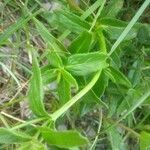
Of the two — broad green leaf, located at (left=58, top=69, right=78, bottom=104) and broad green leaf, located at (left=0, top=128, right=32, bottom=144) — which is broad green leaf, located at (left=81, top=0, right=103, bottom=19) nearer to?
broad green leaf, located at (left=58, top=69, right=78, bottom=104)

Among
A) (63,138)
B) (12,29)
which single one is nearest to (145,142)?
(63,138)

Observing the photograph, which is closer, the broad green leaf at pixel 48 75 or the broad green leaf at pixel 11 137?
the broad green leaf at pixel 11 137

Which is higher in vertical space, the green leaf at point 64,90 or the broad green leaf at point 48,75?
the broad green leaf at point 48,75

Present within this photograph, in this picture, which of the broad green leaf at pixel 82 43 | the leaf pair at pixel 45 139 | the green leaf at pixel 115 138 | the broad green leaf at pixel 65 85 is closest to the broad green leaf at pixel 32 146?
the leaf pair at pixel 45 139

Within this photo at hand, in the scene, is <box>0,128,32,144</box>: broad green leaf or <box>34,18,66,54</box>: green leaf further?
<box>34,18,66,54</box>: green leaf

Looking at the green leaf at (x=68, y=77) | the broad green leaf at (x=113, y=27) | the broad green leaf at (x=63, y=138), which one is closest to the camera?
the broad green leaf at (x=63, y=138)

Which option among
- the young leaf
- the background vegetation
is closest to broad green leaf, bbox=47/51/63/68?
the background vegetation

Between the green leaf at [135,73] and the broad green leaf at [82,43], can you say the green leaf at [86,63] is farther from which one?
the green leaf at [135,73]
